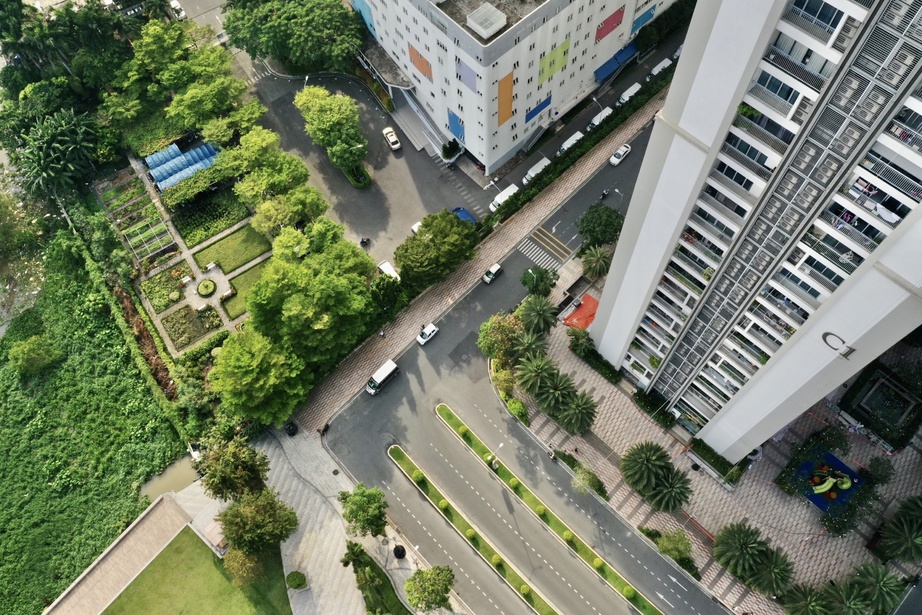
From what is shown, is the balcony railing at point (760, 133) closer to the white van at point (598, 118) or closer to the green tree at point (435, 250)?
the green tree at point (435, 250)

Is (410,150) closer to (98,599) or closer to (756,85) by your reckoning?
(756,85)

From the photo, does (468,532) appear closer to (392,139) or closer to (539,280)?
(539,280)

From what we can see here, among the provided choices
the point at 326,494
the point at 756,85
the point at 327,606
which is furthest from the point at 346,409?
the point at 756,85

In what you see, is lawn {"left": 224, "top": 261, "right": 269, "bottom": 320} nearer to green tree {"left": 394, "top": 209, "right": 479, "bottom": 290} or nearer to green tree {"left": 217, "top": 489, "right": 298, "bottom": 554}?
green tree {"left": 394, "top": 209, "right": 479, "bottom": 290}

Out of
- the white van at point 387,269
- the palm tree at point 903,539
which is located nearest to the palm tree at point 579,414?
the white van at point 387,269

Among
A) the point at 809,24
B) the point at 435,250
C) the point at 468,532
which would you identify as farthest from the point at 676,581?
the point at 809,24

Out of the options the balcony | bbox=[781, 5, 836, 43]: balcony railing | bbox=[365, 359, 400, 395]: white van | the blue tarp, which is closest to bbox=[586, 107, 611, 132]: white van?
the blue tarp
